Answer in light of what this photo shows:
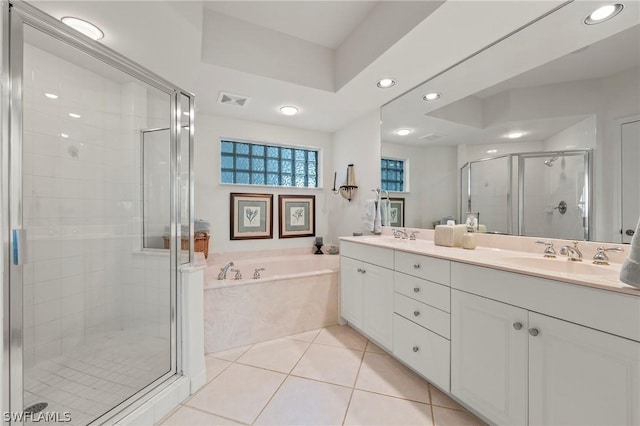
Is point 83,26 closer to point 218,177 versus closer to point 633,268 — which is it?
point 218,177

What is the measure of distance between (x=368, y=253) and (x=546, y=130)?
137 centimetres

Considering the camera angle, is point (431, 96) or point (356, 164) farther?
point (356, 164)

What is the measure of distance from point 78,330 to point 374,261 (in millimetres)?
2166

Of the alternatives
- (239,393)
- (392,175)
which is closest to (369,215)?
(392,175)

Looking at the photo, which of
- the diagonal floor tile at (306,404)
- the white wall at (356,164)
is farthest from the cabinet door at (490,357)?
the white wall at (356,164)

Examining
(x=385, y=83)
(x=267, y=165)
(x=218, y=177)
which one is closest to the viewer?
(x=385, y=83)

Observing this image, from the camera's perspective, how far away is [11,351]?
91cm

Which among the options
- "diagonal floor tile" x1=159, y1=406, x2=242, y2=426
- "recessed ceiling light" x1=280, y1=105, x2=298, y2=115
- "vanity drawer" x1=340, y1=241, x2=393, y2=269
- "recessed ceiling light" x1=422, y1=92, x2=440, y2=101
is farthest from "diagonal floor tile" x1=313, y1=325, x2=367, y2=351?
"recessed ceiling light" x1=280, y1=105, x2=298, y2=115

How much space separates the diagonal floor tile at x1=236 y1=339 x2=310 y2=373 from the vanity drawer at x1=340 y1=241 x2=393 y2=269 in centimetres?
86

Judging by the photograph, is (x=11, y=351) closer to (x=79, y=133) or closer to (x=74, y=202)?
(x=74, y=202)

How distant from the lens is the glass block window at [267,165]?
10.1 feet

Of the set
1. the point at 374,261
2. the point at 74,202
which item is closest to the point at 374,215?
the point at 374,261

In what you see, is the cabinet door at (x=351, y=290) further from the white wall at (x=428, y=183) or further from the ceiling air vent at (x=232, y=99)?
the ceiling air vent at (x=232, y=99)

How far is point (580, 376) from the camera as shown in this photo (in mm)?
904
